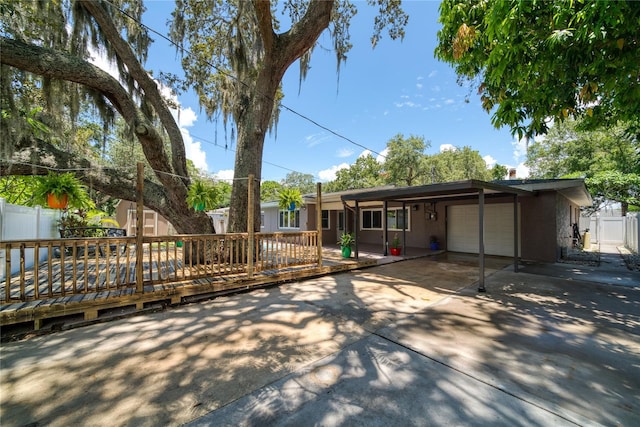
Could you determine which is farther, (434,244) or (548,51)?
(434,244)

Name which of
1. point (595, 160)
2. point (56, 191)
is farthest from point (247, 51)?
point (595, 160)

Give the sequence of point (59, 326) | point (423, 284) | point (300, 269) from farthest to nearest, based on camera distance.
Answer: point (300, 269)
point (423, 284)
point (59, 326)

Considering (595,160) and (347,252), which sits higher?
(595,160)

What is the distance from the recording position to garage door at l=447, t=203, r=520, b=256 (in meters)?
9.35

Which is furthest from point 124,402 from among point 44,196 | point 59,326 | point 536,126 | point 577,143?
point 577,143

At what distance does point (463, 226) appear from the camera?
34.1 feet

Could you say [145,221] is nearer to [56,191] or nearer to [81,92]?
[81,92]

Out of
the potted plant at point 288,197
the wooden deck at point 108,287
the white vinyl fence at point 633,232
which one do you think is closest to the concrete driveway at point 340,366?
the wooden deck at point 108,287

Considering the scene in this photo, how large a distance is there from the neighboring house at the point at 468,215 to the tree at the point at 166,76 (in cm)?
439

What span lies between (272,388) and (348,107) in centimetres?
1601

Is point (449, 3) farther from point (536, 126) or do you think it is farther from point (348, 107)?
point (348, 107)

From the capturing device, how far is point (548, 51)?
10.0ft

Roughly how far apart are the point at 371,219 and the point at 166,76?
10242 mm

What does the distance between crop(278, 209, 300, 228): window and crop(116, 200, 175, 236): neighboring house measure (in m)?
6.45
